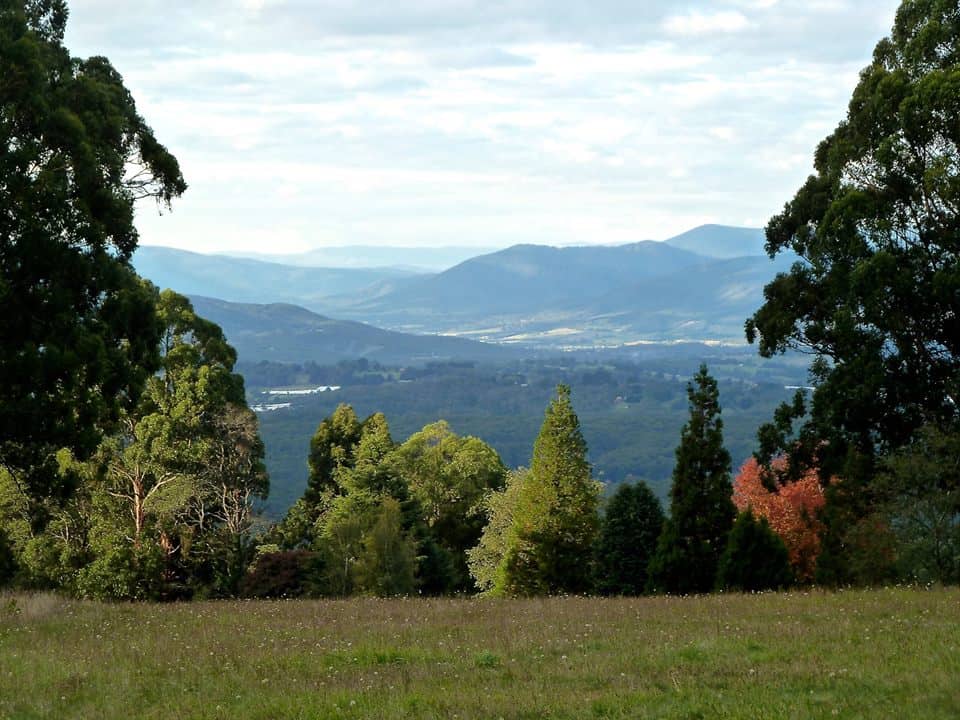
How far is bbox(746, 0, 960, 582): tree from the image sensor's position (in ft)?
86.9

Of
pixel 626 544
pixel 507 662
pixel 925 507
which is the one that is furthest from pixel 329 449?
pixel 507 662

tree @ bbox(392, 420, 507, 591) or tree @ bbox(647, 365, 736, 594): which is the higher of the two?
tree @ bbox(647, 365, 736, 594)

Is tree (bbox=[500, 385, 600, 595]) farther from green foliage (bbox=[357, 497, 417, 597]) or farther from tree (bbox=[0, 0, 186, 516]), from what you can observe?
tree (bbox=[0, 0, 186, 516])

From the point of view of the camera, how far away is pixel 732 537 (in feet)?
113

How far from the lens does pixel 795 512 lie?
51.8m

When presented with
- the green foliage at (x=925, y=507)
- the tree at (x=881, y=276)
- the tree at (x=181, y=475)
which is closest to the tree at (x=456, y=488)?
the tree at (x=181, y=475)

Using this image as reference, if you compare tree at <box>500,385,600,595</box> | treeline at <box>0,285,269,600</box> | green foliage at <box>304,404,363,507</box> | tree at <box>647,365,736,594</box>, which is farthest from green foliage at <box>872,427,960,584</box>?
green foliage at <box>304,404,363,507</box>

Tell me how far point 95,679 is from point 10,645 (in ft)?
13.6

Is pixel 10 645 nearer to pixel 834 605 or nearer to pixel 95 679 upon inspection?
pixel 95 679

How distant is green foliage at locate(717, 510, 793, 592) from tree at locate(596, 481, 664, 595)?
993cm

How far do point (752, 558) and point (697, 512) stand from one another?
3911mm

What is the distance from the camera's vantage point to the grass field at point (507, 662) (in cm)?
1143

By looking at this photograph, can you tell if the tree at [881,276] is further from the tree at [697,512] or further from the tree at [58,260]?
the tree at [58,260]

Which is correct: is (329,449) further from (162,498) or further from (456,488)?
(162,498)
